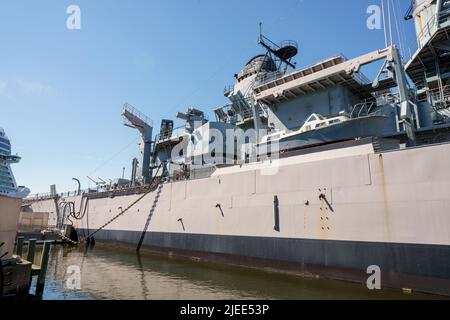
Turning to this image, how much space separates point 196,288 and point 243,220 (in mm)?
4569

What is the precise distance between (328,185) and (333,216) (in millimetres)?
1235

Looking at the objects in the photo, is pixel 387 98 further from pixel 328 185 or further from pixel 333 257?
pixel 333 257

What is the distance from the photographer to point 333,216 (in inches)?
436

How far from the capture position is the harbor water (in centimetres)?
923

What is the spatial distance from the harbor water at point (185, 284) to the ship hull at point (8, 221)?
219cm

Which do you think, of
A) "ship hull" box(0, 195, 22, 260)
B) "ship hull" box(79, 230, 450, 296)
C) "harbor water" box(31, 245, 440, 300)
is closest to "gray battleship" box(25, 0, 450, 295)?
"ship hull" box(79, 230, 450, 296)

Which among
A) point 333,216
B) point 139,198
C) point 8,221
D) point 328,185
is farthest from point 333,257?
point 139,198

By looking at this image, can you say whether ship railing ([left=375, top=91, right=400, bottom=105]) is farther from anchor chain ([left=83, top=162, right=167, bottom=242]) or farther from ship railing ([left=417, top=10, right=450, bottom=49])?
anchor chain ([left=83, top=162, right=167, bottom=242])

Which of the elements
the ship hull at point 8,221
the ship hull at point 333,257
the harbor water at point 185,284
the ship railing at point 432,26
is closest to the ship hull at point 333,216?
the ship hull at point 333,257

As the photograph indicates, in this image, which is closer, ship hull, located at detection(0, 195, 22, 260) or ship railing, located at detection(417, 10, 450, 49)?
ship hull, located at detection(0, 195, 22, 260)

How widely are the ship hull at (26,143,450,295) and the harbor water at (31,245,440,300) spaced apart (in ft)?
2.22

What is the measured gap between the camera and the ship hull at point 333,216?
29.7ft

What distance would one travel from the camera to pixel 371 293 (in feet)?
30.1
